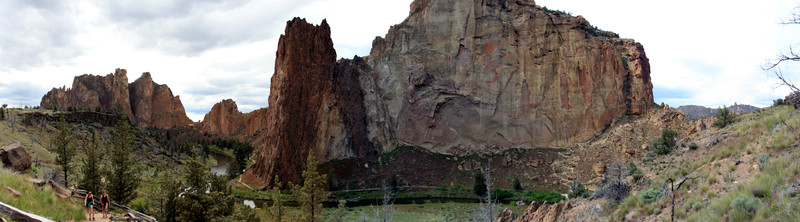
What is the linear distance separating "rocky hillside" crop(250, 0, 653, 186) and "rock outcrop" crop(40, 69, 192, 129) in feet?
270

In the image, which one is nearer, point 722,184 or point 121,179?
point 722,184

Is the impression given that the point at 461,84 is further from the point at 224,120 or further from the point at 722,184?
the point at 224,120

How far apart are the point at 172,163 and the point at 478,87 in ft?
158

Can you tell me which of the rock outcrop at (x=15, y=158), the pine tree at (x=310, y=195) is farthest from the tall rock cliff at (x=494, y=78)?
the rock outcrop at (x=15, y=158)

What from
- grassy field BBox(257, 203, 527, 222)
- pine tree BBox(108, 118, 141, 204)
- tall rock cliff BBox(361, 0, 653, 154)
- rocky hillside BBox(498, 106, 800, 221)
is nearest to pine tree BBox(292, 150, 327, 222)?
grassy field BBox(257, 203, 527, 222)

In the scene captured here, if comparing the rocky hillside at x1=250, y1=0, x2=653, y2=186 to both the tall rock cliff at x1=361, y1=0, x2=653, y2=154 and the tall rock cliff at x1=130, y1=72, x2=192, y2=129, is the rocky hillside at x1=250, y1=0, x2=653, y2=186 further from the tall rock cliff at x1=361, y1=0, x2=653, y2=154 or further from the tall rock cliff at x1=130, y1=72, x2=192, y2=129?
the tall rock cliff at x1=130, y1=72, x2=192, y2=129

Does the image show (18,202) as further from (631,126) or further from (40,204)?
(631,126)

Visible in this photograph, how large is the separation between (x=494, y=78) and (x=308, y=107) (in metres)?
27.6

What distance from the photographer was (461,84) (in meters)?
63.5

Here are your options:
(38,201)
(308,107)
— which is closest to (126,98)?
(308,107)

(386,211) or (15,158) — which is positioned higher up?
(15,158)

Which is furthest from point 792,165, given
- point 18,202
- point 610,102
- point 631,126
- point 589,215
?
point 610,102

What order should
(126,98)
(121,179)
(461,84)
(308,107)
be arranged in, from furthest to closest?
(126,98) → (461,84) → (308,107) → (121,179)

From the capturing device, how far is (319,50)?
193ft
